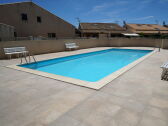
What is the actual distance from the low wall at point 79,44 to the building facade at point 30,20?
6.34m

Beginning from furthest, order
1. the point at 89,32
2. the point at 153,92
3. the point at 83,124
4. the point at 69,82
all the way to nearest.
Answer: the point at 89,32 → the point at 69,82 → the point at 153,92 → the point at 83,124

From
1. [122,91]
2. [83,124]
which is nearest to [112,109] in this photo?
[83,124]

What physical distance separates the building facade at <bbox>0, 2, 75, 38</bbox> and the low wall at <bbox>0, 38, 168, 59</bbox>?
6.34 meters

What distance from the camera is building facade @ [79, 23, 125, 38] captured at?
81.5 feet

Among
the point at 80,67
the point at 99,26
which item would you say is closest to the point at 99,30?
the point at 99,26

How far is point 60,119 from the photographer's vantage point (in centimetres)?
220

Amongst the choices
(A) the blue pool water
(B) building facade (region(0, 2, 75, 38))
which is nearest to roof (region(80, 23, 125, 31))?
(B) building facade (region(0, 2, 75, 38))

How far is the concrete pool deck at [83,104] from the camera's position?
7.02 feet

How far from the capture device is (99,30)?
2550 centimetres

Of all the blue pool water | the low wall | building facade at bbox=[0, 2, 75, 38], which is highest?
building facade at bbox=[0, 2, 75, 38]

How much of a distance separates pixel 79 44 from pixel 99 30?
1266 cm

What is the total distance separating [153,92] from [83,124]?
7.18 ft

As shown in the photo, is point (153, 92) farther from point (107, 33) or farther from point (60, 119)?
point (107, 33)

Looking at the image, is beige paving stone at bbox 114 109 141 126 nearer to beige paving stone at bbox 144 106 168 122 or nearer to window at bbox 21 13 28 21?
beige paving stone at bbox 144 106 168 122
